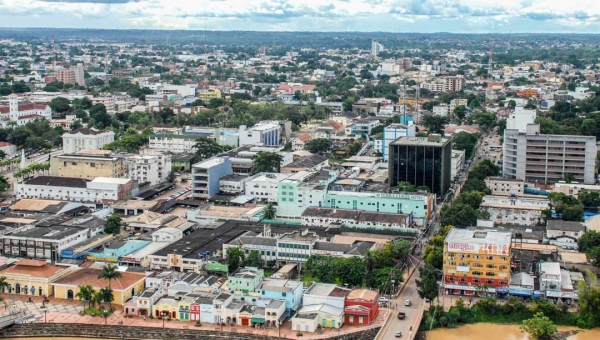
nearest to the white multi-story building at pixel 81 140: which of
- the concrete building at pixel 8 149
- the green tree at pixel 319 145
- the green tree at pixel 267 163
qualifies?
the concrete building at pixel 8 149

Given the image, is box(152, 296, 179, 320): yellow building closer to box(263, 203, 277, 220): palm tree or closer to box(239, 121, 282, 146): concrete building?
box(263, 203, 277, 220): palm tree

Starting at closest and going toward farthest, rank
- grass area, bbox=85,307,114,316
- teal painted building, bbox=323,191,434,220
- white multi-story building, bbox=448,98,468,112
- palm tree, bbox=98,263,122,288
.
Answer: grass area, bbox=85,307,114,316 → palm tree, bbox=98,263,122,288 → teal painted building, bbox=323,191,434,220 → white multi-story building, bbox=448,98,468,112

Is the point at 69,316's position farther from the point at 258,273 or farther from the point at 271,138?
the point at 271,138

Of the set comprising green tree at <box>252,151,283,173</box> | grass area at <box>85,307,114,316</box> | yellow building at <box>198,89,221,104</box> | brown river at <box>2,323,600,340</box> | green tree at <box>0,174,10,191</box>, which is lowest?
brown river at <box>2,323,600,340</box>

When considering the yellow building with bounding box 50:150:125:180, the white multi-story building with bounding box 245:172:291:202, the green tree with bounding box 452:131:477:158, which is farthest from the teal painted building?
the green tree with bounding box 452:131:477:158

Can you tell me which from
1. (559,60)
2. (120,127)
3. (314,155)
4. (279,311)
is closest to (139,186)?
(314,155)
